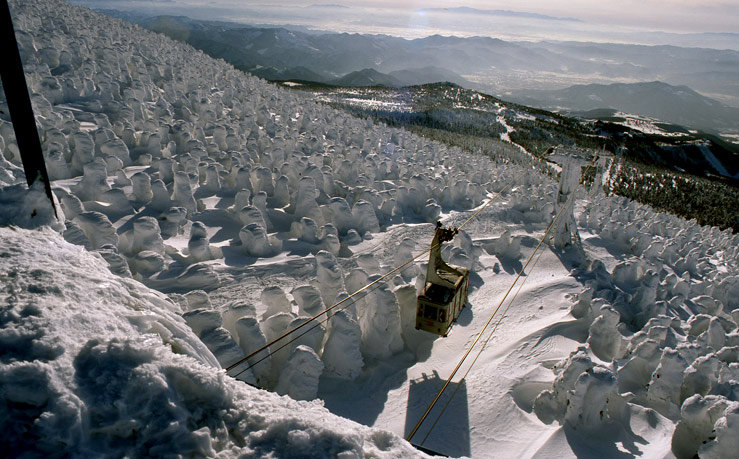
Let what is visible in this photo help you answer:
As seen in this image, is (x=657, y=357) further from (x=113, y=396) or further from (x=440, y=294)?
(x=113, y=396)

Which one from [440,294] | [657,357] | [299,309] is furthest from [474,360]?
[299,309]

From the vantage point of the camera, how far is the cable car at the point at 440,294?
455 cm

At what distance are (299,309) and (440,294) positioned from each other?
154 centimetres

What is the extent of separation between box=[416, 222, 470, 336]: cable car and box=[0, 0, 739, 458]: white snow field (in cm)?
34

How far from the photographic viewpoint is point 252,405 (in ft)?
6.94

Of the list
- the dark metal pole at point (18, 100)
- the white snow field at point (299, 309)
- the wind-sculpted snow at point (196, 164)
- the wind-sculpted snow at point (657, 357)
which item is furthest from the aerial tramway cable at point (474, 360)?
the dark metal pole at point (18, 100)

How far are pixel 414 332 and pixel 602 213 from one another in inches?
341

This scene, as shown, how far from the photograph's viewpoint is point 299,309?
4.73 meters

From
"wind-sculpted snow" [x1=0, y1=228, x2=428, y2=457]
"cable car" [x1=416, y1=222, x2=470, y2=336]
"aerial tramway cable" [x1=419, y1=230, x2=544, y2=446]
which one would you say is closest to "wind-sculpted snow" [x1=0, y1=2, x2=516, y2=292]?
"cable car" [x1=416, y1=222, x2=470, y2=336]

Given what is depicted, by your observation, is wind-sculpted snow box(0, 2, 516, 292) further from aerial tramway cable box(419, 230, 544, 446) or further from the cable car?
aerial tramway cable box(419, 230, 544, 446)

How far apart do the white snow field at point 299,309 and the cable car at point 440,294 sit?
34 cm

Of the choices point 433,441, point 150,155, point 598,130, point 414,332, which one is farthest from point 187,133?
point 598,130

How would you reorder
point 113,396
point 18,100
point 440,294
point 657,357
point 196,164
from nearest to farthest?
1. point 113,396
2. point 18,100
3. point 657,357
4. point 440,294
5. point 196,164

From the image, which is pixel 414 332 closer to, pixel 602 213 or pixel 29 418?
pixel 29 418
